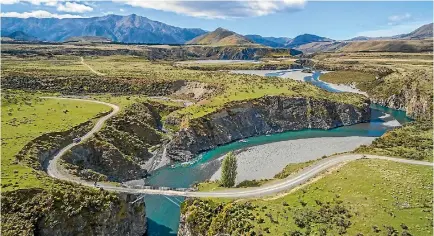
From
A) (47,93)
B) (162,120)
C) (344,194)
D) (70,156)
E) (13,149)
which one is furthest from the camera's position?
(47,93)

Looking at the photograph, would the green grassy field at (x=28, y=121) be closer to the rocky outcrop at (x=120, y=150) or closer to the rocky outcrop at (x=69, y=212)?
the rocky outcrop at (x=69, y=212)

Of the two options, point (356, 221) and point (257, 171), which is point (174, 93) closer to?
point (257, 171)

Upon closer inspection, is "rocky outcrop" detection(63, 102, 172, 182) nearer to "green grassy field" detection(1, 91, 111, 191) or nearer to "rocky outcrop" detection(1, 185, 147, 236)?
"green grassy field" detection(1, 91, 111, 191)

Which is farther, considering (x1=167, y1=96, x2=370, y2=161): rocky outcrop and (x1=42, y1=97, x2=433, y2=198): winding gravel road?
(x1=167, y1=96, x2=370, y2=161): rocky outcrop

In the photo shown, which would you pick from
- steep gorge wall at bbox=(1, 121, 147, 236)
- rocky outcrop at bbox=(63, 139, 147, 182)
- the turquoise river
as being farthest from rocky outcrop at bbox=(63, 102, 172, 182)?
steep gorge wall at bbox=(1, 121, 147, 236)

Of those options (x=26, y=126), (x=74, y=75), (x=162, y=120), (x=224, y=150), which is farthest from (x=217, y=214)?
(x=74, y=75)

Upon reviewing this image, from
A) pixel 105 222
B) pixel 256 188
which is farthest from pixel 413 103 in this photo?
pixel 105 222

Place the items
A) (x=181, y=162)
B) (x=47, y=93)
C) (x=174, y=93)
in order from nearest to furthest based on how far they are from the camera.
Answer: (x=181, y=162) → (x=47, y=93) → (x=174, y=93)
